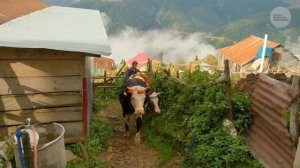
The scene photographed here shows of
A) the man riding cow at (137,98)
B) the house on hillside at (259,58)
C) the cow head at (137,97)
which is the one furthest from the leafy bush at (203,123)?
the house on hillside at (259,58)

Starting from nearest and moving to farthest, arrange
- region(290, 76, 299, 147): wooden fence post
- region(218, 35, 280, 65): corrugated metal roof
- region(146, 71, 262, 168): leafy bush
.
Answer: region(290, 76, 299, 147): wooden fence post, region(146, 71, 262, 168): leafy bush, region(218, 35, 280, 65): corrugated metal roof

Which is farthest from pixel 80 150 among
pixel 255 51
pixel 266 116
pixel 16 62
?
pixel 255 51

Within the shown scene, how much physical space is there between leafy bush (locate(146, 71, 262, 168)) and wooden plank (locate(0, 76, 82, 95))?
8.13 feet

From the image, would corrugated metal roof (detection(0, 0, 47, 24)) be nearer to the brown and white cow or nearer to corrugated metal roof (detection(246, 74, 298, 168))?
the brown and white cow

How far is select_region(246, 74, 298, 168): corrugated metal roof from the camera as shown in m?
5.17

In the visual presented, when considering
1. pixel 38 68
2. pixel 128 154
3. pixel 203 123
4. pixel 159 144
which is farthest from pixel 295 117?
pixel 38 68

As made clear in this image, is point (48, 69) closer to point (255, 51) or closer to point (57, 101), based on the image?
point (57, 101)

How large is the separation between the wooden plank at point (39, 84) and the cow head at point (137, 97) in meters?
1.74

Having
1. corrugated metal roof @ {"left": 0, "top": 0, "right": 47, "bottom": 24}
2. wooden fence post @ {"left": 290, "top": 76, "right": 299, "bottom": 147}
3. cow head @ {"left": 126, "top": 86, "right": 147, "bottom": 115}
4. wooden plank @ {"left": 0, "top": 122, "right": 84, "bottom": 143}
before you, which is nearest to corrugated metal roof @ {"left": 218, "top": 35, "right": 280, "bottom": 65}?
cow head @ {"left": 126, "top": 86, "right": 147, "bottom": 115}

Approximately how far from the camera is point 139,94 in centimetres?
823

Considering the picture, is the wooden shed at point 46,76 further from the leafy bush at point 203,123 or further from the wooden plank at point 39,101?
the leafy bush at point 203,123

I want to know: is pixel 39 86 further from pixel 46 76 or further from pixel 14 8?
pixel 14 8

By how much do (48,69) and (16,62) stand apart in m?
0.58

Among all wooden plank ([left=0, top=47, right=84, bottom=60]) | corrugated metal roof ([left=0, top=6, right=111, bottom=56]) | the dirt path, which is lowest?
the dirt path
